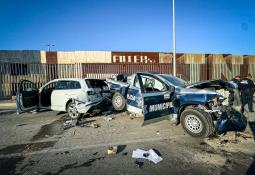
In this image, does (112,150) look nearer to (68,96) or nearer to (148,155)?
(148,155)

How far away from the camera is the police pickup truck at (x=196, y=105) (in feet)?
16.5

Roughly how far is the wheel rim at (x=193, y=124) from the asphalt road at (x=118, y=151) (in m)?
0.28

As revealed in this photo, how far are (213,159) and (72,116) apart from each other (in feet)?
17.8

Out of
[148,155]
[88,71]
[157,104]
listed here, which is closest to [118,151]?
[148,155]

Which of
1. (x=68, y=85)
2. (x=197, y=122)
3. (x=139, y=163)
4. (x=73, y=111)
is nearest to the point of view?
(x=139, y=163)

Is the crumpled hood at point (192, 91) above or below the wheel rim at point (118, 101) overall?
above

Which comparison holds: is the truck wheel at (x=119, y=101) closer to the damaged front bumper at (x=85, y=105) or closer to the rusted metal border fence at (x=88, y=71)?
the damaged front bumper at (x=85, y=105)

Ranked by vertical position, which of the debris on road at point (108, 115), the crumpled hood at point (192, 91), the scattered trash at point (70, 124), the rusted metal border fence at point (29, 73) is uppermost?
the rusted metal border fence at point (29, 73)

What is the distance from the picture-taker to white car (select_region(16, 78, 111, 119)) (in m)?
7.56

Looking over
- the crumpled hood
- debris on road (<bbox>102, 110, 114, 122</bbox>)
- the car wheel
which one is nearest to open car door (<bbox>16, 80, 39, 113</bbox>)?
the car wheel

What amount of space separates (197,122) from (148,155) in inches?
74.4

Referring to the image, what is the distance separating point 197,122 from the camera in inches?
212

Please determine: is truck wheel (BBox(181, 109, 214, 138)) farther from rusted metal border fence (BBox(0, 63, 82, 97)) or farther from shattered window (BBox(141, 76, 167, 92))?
rusted metal border fence (BBox(0, 63, 82, 97))

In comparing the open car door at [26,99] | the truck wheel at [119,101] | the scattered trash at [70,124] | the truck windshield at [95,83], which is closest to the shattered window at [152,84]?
the truck wheel at [119,101]
